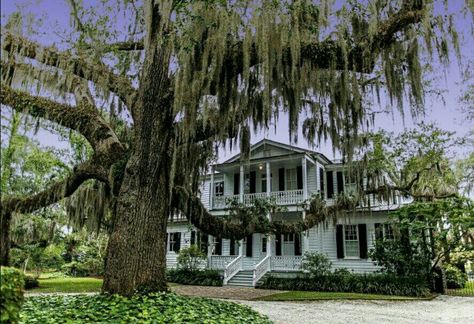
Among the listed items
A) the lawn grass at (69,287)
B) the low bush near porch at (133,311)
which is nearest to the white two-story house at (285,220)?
the lawn grass at (69,287)

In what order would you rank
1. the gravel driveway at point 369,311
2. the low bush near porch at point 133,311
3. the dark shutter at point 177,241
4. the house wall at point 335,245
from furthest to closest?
the dark shutter at point 177,241
the house wall at point 335,245
the gravel driveway at point 369,311
the low bush near porch at point 133,311

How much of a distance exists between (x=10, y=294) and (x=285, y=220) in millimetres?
17757

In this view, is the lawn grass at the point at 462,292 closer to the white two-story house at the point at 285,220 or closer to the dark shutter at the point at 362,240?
the white two-story house at the point at 285,220

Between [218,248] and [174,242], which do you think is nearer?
[218,248]

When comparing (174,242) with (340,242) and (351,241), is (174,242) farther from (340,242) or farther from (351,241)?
(351,241)

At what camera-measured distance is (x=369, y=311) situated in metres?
10.1

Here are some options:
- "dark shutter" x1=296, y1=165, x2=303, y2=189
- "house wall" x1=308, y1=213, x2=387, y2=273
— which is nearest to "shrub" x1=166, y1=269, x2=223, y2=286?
"house wall" x1=308, y1=213, x2=387, y2=273

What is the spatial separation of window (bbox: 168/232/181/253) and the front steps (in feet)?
17.9

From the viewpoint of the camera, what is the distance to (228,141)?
27.5 ft

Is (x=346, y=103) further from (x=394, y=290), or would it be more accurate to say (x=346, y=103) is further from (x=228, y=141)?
(x=394, y=290)

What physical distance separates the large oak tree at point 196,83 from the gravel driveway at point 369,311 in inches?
109

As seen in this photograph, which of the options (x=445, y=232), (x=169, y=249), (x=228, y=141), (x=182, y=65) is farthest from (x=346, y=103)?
(x=169, y=249)

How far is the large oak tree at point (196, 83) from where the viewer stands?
20.9ft

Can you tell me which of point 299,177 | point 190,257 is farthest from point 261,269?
point 299,177
